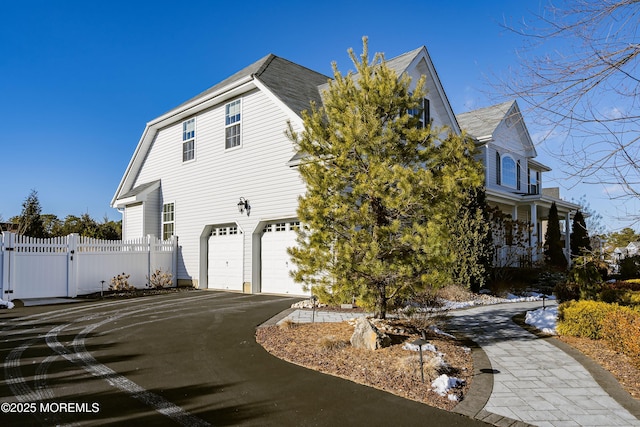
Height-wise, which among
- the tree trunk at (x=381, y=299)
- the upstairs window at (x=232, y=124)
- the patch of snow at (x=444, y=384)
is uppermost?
the upstairs window at (x=232, y=124)

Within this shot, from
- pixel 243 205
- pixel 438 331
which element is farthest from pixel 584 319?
pixel 243 205

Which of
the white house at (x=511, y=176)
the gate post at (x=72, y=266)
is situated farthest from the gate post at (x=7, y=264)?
the white house at (x=511, y=176)

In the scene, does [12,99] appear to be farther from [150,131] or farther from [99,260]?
[99,260]

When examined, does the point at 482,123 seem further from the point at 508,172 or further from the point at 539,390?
the point at 539,390

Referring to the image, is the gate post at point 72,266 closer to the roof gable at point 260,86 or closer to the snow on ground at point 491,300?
the roof gable at point 260,86

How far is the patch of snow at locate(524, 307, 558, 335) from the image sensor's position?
311 inches

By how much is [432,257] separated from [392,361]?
174 cm

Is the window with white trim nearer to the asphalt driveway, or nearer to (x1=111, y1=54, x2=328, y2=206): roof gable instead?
(x1=111, y1=54, x2=328, y2=206): roof gable

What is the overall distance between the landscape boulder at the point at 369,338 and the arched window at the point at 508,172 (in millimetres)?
17598

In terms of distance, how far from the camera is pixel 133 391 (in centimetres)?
458

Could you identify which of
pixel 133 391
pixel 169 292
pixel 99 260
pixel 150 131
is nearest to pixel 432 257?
pixel 133 391

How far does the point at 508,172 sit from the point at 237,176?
1487 cm

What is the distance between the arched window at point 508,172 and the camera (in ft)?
69.3

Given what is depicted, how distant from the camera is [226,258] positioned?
15.4 metres
